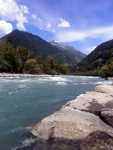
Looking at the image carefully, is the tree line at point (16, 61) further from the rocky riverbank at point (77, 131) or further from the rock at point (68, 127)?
the rock at point (68, 127)

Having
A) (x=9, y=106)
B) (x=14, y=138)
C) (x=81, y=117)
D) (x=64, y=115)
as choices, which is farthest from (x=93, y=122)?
(x=9, y=106)

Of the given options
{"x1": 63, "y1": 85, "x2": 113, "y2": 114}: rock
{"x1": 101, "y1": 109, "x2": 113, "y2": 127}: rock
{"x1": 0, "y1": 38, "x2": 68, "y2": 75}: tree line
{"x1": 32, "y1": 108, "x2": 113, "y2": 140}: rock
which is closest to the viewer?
{"x1": 32, "y1": 108, "x2": 113, "y2": 140}: rock

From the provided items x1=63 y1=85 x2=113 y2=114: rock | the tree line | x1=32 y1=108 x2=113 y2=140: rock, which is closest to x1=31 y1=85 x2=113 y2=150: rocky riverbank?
x1=32 y1=108 x2=113 y2=140: rock

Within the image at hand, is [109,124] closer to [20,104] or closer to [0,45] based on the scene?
[20,104]

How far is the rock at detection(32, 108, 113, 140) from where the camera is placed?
12375mm

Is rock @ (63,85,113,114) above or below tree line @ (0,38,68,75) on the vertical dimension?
below

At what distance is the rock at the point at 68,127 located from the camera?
12.4 m

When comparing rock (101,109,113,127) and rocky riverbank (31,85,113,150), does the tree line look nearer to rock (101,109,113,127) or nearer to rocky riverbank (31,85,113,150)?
rock (101,109,113,127)

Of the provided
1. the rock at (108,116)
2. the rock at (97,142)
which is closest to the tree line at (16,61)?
the rock at (108,116)

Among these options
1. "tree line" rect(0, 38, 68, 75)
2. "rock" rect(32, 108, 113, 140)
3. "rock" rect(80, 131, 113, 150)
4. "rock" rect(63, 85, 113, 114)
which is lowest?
"rock" rect(80, 131, 113, 150)

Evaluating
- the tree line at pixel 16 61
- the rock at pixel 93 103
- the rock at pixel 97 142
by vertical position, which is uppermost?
the tree line at pixel 16 61

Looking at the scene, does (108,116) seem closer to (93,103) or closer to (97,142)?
(97,142)

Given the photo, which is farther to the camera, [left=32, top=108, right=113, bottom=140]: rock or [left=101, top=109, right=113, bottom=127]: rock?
[left=101, top=109, right=113, bottom=127]: rock

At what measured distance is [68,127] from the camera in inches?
495
